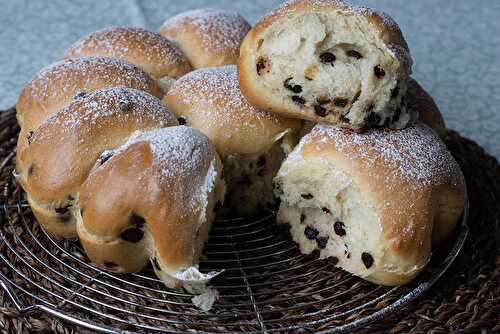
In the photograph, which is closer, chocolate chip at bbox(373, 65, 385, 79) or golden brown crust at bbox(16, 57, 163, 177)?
chocolate chip at bbox(373, 65, 385, 79)

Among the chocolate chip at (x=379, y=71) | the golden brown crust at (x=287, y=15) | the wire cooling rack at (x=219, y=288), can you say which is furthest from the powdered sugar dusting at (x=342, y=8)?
the wire cooling rack at (x=219, y=288)

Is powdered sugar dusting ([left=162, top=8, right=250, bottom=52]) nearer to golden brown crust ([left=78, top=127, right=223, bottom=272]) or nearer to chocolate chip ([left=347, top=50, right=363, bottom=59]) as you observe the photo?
chocolate chip ([left=347, top=50, right=363, bottom=59])

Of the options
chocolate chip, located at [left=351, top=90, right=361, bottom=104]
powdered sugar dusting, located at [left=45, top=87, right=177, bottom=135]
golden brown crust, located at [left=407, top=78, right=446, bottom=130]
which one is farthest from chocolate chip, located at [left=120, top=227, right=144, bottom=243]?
golden brown crust, located at [left=407, top=78, right=446, bottom=130]

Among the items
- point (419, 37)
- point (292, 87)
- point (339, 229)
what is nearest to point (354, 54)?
point (292, 87)

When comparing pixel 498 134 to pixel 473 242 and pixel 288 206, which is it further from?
pixel 288 206

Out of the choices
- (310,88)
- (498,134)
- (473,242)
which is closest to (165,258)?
(310,88)

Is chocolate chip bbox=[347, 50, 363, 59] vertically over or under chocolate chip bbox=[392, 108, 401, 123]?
over

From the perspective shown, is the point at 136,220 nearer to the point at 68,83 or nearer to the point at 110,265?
the point at 110,265
